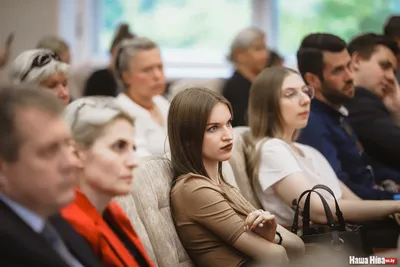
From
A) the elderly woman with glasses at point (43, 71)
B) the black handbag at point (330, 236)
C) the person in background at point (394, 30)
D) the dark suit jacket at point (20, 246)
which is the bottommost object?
the black handbag at point (330, 236)

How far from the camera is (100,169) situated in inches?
76.0

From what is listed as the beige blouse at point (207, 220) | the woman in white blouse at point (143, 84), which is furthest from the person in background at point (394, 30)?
the beige blouse at point (207, 220)

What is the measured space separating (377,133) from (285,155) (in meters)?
0.95

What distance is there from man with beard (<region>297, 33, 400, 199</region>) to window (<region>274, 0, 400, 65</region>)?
10.7 ft

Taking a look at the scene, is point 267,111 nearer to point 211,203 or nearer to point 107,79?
point 211,203

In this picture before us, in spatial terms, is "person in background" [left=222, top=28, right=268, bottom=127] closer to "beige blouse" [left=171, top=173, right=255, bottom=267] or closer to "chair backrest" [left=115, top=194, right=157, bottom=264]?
"beige blouse" [left=171, top=173, right=255, bottom=267]

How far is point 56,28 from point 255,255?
14.3ft

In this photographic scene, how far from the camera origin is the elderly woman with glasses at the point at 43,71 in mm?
2754

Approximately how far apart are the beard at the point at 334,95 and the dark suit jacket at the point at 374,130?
5.5 inches

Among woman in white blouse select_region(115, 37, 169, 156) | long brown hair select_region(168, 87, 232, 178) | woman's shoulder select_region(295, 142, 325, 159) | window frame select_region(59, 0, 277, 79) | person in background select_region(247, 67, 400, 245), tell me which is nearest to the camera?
long brown hair select_region(168, 87, 232, 178)

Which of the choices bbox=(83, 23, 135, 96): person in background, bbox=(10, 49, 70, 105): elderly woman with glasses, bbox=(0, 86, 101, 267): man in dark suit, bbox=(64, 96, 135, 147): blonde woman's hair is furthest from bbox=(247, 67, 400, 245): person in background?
bbox=(83, 23, 135, 96): person in background

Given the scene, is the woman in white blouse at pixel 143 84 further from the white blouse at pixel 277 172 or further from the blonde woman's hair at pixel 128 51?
the white blouse at pixel 277 172

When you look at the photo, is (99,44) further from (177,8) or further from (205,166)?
(205,166)

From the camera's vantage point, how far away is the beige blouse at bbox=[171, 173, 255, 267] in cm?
241
